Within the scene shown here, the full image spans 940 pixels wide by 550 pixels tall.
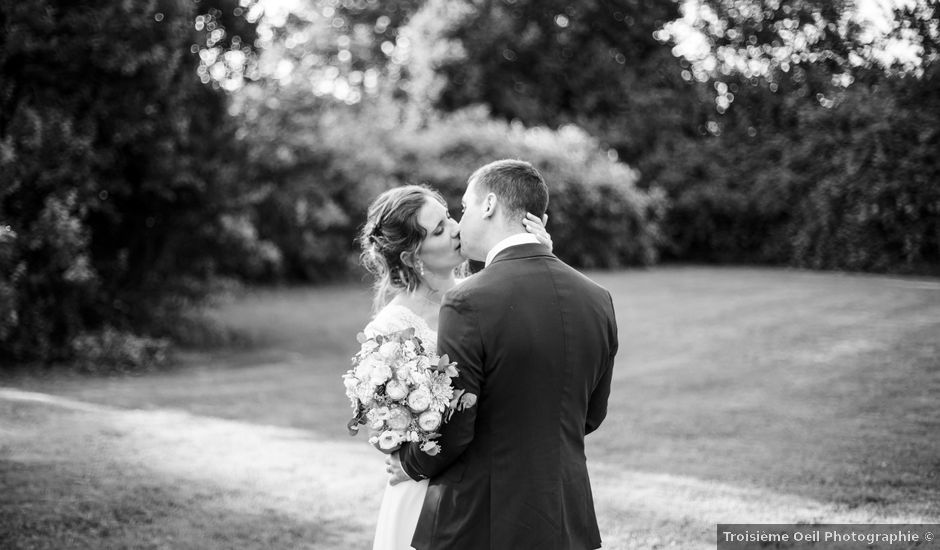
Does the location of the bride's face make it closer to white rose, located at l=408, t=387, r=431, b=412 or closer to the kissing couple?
the kissing couple

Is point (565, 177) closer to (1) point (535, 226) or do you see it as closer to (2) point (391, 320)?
(2) point (391, 320)

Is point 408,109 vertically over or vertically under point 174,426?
over

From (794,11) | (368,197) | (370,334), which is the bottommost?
(370,334)

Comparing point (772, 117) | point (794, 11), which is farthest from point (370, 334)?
point (772, 117)

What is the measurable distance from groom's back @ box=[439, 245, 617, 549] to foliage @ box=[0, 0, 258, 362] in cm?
780

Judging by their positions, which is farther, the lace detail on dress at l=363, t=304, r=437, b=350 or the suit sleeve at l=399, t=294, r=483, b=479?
the lace detail on dress at l=363, t=304, r=437, b=350

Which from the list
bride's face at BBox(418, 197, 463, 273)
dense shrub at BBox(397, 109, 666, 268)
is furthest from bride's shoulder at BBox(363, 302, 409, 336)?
dense shrub at BBox(397, 109, 666, 268)

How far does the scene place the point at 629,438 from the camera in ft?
25.1

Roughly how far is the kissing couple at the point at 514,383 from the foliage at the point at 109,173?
7.67 meters

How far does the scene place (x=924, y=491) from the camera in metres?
5.64

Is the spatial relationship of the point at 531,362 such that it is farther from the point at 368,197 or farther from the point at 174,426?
the point at 368,197

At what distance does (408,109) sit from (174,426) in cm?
1516

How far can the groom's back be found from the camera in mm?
2660

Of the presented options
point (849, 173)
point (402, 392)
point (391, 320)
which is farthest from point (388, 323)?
point (849, 173)
